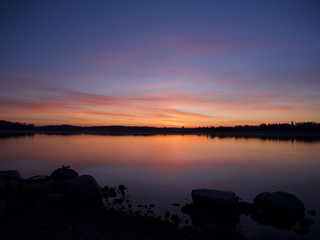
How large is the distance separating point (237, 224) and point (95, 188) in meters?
7.12

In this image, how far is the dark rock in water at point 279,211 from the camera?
9891 millimetres

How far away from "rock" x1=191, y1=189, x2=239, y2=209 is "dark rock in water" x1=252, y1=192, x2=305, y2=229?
3.78ft

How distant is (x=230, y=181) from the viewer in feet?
59.4

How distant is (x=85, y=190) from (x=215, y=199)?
6.51 m

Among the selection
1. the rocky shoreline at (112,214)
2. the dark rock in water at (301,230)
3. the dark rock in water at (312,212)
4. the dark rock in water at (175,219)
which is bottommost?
the dark rock in water at (301,230)

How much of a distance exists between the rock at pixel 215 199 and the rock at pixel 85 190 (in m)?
5.08

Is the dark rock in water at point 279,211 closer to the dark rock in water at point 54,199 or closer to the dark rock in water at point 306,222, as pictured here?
the dark rock in water at point 306,222

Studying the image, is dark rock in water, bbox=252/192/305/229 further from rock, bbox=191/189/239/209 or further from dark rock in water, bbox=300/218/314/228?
rock, bbox=191/189/239/209

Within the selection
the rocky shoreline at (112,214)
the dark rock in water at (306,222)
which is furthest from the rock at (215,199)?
the dark rock in water at (306,222)

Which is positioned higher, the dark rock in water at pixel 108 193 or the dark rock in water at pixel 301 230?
the dark rock in water at pixel 108 193

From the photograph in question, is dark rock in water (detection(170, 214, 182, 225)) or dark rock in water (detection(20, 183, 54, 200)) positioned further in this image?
dark rock in water (detection(20, 183, 54, 200))

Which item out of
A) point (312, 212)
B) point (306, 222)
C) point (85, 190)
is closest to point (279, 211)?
point (306, 222)

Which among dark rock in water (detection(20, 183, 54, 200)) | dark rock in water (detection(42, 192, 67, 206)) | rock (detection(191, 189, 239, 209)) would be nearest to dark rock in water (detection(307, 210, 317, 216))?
rock (detection(191, 189, 239, 209))

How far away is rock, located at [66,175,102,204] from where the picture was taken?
38.4 ft
